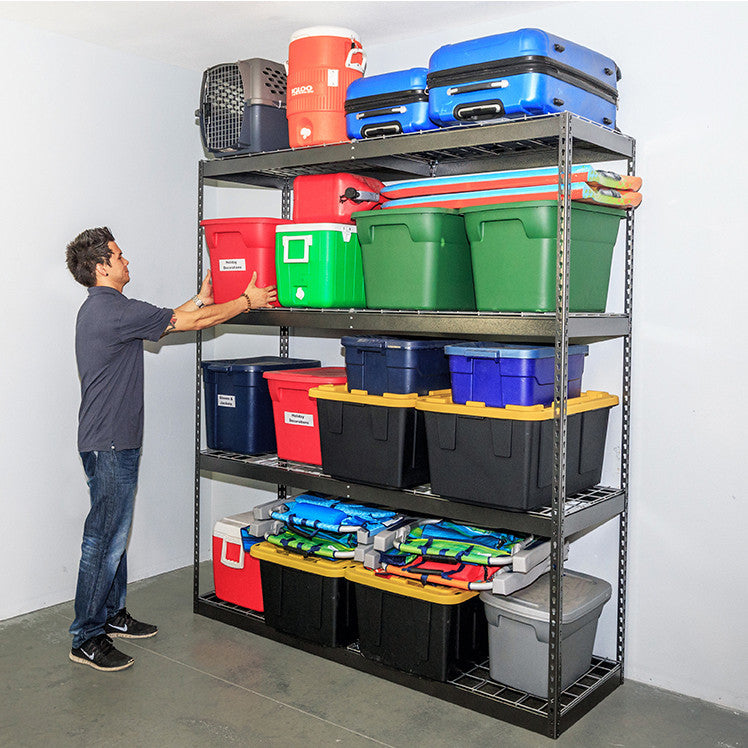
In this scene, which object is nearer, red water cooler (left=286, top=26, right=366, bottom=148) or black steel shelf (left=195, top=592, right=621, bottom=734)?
black steel shelf (left=195, top=592, right=621, bottom=734)

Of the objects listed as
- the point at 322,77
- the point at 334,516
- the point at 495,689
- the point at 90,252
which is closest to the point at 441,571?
the point at 495,689

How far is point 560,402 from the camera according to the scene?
10.1 ft

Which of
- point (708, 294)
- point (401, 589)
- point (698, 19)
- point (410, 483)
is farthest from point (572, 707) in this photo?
point (698, 19)

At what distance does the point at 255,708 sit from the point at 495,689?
945 millimetres

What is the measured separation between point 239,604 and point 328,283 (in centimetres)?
167

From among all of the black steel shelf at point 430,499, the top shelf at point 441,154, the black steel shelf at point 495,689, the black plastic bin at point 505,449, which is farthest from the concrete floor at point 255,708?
the top shelf at point 441,154

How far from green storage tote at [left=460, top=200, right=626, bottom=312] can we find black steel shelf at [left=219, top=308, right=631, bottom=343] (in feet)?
0.16

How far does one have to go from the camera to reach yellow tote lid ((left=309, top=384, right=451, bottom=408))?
11.4ft

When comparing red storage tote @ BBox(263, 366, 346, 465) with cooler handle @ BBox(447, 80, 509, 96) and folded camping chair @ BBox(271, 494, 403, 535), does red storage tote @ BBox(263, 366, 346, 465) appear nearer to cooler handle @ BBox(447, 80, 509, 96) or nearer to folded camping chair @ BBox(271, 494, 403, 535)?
folded camping chair @ BBox(271, 494, 403, 535)

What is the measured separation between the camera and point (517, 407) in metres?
3.15

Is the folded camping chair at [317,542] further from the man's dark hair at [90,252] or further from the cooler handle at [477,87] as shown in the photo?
the cooler handle at [477,87]

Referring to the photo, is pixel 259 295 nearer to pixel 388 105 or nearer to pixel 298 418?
pixel 298 418

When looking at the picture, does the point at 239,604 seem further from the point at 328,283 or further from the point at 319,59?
the point at 319,59

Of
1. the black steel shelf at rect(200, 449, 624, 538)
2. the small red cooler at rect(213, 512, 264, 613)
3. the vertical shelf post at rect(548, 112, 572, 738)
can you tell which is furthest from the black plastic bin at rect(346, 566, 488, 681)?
the small red cooler at rect(213, 512, 264, 613)
